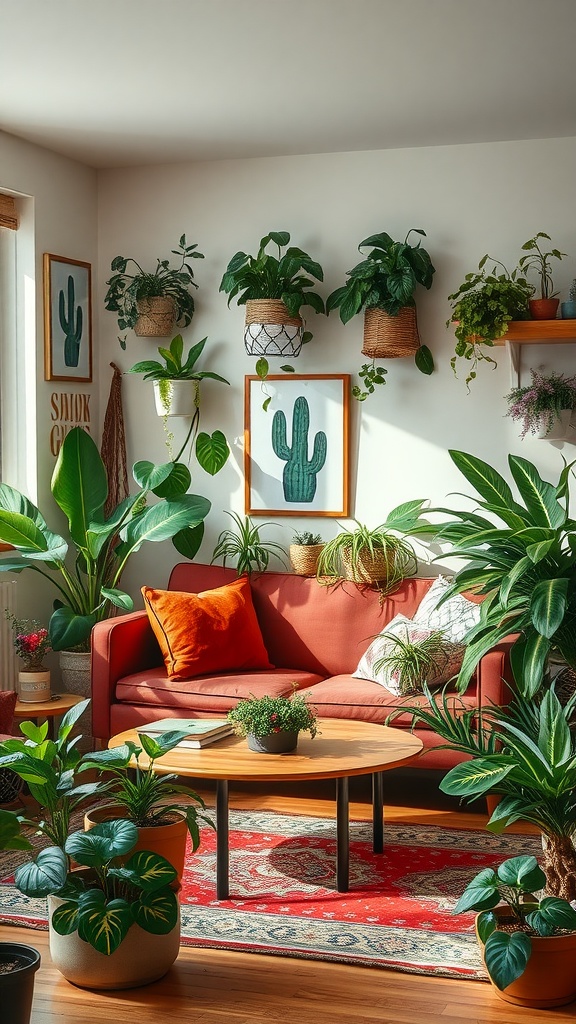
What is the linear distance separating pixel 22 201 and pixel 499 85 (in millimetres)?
2312

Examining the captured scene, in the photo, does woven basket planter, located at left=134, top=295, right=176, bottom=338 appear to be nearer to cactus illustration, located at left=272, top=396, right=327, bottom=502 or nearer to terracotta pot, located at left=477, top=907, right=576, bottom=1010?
cactus illustration, located at left=272, top=396, right=327, bottom=502

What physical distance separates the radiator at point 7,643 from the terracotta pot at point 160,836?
2.04 meters

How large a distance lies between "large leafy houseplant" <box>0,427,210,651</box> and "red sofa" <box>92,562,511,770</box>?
0.91ft

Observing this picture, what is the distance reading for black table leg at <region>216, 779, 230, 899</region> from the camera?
3.56m

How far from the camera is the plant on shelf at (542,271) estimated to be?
192 inches

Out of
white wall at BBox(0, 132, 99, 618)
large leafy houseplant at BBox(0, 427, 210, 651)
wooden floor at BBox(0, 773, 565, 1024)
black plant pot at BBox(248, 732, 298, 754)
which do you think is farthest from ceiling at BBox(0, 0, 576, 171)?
wooden floor at BBox(0, 773, 565, 1024)

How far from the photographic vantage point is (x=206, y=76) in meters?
4.25

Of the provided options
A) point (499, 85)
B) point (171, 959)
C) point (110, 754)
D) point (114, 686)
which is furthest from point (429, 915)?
point (499, 85)

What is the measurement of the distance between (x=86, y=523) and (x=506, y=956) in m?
3.03

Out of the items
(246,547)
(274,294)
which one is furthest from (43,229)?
(246,547)

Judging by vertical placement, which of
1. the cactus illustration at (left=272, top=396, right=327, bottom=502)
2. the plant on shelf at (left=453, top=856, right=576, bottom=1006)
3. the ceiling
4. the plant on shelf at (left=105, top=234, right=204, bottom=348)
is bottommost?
the plant on shelf at (left=453, top=856, right=576, bottom=1006)

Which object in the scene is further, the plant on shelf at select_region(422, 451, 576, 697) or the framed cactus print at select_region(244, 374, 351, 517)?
the framed cactus print at select_region(244, 374, 351, 517)

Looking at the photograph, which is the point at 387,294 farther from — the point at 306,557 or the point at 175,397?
the point at 306,557

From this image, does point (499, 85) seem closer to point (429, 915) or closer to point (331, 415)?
point (331, 415)
